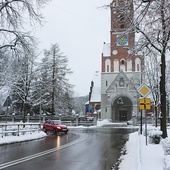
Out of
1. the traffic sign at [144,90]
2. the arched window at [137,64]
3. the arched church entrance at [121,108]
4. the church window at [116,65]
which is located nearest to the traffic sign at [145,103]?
the traffic sign at [144,90]

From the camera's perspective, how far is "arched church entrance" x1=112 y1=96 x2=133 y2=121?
195 feet

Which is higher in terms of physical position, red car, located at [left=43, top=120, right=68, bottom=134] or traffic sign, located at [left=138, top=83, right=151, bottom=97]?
traffic sign, located at [left=138, top=83, right=151, bottom=97]

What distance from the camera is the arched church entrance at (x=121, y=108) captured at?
5947 cm

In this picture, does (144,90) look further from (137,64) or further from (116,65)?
(116,65)

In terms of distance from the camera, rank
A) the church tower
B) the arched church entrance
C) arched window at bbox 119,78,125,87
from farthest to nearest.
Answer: arched window at bbox 119,78,125,87 < the arched church entrance < the church tower

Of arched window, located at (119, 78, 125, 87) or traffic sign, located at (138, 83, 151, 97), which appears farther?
arched window, located at (119, 78, 125, 87)

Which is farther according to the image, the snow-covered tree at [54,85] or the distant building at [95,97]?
the distant building at [95,97]

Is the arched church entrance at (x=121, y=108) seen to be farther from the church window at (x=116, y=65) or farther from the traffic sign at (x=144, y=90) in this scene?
the traffic sign at (x=144, y=90)

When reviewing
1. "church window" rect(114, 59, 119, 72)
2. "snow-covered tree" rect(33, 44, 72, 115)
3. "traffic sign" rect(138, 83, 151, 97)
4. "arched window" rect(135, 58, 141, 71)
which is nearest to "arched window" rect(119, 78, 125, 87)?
"church window" rect(114, 59, 119, 72)

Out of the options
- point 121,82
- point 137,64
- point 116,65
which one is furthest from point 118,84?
point 137,64

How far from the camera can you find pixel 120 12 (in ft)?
35.0

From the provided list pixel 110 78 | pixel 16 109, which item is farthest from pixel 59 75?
pixel 110 78

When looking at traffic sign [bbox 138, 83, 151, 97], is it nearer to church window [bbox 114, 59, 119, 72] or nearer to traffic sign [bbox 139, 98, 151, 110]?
traffic sign [bbox 139, 98, 151, 110]

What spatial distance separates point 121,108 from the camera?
196 feet
